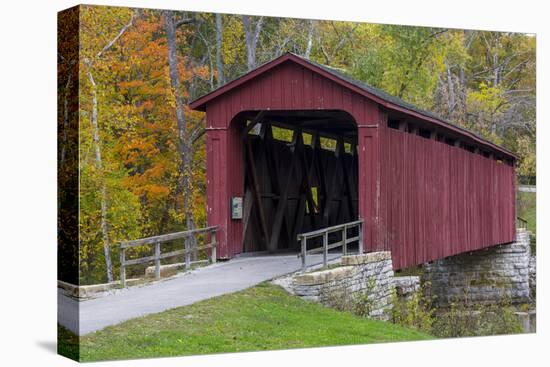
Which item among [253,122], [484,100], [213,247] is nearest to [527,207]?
[484,100]

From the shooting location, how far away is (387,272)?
20.6 m

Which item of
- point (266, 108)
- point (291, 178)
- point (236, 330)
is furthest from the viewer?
point (291, 178)

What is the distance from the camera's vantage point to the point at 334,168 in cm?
2784

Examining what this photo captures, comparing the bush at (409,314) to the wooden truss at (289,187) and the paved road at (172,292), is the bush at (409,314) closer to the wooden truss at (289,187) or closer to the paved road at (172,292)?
the paved road at (172,292)

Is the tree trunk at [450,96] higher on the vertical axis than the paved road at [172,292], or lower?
higher

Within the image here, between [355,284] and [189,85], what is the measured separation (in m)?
15.5

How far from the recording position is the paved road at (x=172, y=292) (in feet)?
50.7

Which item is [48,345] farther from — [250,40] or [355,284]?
[250,40]

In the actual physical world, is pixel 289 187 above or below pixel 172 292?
above

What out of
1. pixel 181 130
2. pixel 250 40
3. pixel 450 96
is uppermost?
pixel 250 40

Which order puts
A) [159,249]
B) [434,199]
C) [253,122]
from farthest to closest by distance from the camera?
[434,199] < [253,122] < [159,249]

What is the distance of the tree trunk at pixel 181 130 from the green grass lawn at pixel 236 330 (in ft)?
44.1

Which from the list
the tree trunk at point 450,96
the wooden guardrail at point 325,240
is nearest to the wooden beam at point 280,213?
the wooden guardrail at point 325,240

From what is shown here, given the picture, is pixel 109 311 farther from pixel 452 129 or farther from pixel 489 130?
pixel 489 130
